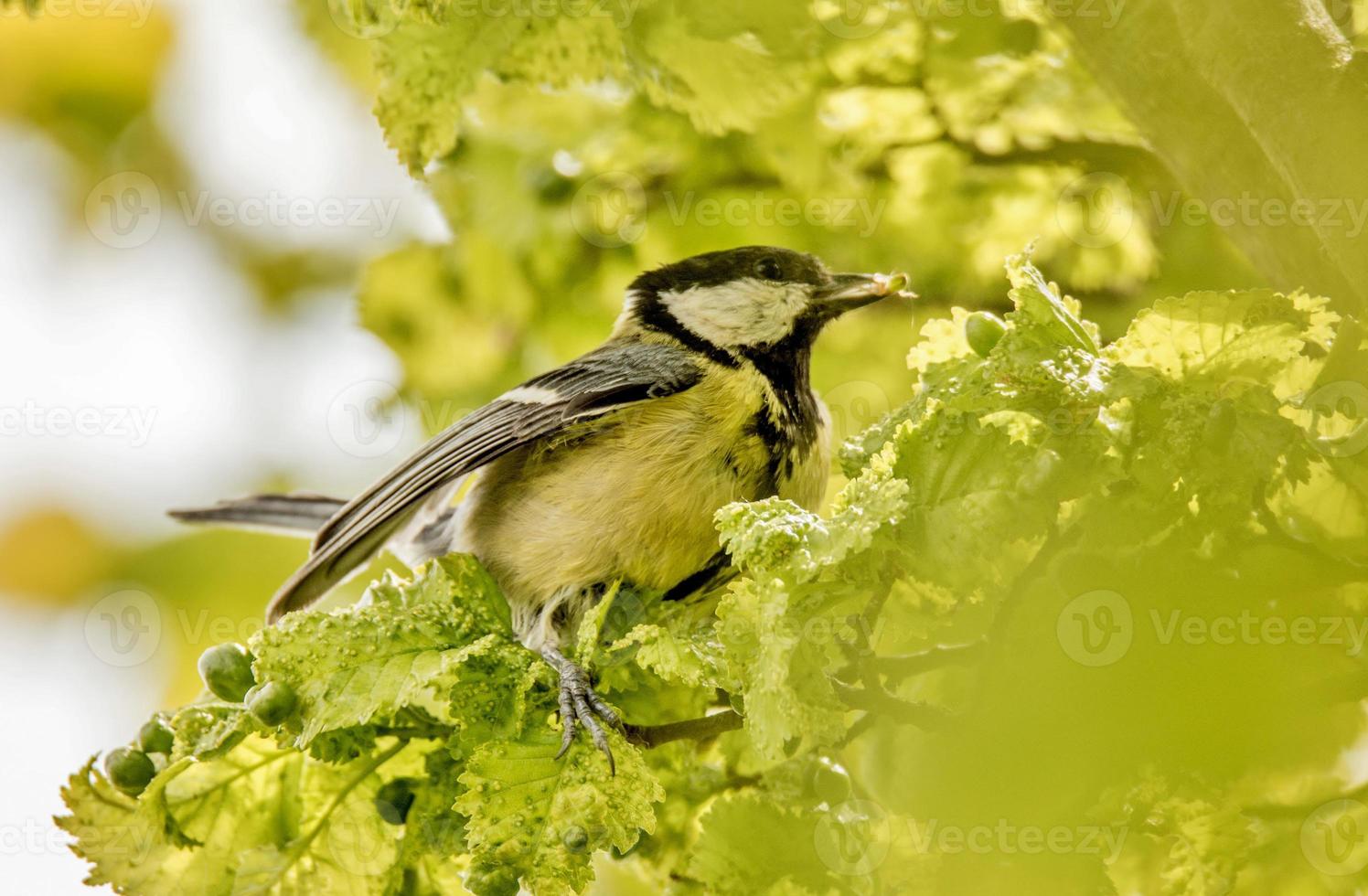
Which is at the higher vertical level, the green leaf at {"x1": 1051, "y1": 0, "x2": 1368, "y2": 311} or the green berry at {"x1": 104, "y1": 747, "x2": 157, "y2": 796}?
the green leaf at {"x1": 1051, "y1": 0, "x2": 1368, "y2": 311}

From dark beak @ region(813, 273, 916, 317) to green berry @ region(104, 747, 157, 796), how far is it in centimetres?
167

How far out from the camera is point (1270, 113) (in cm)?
156

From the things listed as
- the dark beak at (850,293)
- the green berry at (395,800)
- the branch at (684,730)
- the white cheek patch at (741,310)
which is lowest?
the branch at (684,730)

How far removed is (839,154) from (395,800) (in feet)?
5.76

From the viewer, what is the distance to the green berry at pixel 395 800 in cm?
196

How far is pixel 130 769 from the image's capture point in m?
1.96

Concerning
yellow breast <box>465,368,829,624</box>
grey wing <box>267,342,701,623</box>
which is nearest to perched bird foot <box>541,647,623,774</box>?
yellow breast <box>465,368,829,624</box>

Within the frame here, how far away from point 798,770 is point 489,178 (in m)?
1.83

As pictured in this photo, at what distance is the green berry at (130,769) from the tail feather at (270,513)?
1336 millimetres

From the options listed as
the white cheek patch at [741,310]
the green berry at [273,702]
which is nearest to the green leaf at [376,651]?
the green berry at [273,702]

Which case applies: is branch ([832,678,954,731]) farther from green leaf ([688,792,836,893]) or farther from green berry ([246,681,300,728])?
green berry ([246,681,300,728])

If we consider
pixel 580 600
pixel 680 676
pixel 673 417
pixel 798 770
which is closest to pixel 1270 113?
pixel 680 676

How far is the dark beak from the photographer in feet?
9.12

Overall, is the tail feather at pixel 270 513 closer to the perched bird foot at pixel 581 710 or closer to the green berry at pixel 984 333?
the perched bird foot at pixel 581 710
